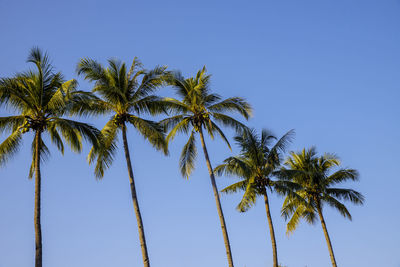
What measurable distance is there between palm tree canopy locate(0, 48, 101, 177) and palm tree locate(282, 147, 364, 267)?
58.3 ft

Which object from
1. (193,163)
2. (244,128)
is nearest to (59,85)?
(193,163)

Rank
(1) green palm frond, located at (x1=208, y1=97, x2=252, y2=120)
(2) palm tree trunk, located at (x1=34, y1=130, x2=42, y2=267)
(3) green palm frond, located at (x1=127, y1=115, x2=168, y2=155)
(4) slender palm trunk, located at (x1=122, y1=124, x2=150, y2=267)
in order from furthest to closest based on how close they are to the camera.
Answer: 1. (1) green palm frond, located at (x1=208, y1=97, x2=252, y2=120)
2. (3) green palm frond, located at (x1=127, y1=115, x2=168, y2=155)
3. (4) slender palm trunk, located at (x1=122, y1=124, x2=150, y2=267)
4. (2) palm tree trunk, located at (x1=34, y1=130, x2=42, y2=267)

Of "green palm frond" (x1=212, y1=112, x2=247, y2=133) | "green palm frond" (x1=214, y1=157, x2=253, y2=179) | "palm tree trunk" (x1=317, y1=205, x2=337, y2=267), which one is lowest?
"palm tree trunk" (x1=317, y1=205, x2=337, y2=267)

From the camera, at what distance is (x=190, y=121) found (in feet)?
83.3

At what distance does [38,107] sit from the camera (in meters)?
18.5

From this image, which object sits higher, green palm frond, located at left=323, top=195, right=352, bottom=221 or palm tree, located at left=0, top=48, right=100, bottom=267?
palm tree, located at left=0, top=48, right=100, bottom=267

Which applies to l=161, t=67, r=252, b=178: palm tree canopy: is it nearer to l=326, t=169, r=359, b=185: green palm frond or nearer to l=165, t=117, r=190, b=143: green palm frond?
l=165, t=117, r=190, b=143: green palm frond

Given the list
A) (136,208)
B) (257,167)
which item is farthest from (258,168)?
(136,208)

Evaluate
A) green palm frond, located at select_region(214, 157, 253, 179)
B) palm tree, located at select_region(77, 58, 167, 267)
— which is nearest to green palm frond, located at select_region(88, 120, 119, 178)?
palm tree, located at select_region(77, 58, 167, 267)

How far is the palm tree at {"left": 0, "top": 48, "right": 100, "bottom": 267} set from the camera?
18.1m

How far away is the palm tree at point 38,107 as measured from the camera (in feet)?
59.4

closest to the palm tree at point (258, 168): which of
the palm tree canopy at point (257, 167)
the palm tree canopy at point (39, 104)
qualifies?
A: the palm tree canopy at point (257, 167)

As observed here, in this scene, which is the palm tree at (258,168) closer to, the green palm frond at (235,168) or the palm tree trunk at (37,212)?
the green palm frond at (235,168)

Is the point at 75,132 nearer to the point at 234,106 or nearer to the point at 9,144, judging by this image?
the point at 9,144
